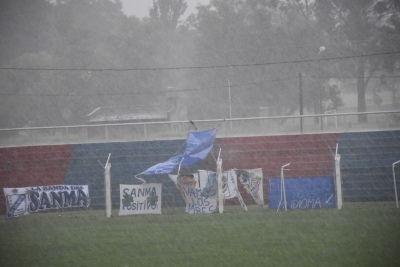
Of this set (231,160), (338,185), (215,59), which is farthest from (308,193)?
(215,59)

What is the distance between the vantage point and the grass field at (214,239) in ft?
28.1

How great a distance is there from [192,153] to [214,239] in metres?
5.20

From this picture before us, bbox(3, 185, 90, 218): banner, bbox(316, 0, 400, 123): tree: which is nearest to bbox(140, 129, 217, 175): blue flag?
bbox(3, 185, 90, 218): banner


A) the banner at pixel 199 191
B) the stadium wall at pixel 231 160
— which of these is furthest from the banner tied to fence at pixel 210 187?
the stadium wall at pixel 231 160

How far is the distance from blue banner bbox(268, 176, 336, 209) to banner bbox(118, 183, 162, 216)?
346 cm

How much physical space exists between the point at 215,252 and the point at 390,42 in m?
31.7

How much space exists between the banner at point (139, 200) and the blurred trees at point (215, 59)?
76.2ft

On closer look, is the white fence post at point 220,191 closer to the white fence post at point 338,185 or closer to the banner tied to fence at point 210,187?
the banner tied to fence at point 210,187

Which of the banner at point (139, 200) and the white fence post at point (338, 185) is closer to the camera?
the white fence post at point (338, 185)

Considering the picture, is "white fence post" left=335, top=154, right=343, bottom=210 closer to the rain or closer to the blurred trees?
the rain

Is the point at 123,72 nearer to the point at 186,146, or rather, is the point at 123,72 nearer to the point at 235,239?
the point at 186,146

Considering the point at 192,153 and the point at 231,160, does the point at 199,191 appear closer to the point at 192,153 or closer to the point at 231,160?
the point at 192,153

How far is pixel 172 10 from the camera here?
59.7 metres

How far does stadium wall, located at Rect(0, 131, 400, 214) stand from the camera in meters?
15.2
